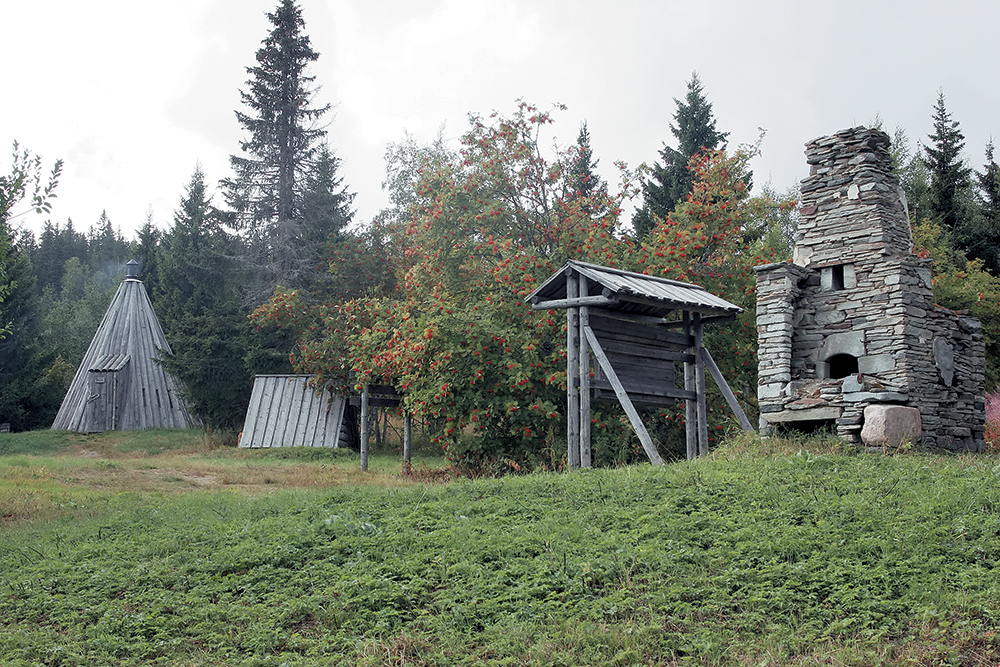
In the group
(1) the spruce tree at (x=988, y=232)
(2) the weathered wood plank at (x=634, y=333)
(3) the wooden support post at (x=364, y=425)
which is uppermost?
(1) the spruce tree at (x=988, y=232)

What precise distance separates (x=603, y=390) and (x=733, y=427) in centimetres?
346

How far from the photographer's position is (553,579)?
621 cm

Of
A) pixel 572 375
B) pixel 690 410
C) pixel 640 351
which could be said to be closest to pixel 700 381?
pixel 690 410

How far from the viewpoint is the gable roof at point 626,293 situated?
11680mm

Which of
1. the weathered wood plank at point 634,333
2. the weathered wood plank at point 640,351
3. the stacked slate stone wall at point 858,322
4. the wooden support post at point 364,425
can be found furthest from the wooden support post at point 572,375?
the wooden support post at point 364,425

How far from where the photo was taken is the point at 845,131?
508 inches

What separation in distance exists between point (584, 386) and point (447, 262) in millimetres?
6342

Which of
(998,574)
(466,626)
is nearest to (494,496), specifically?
(466,626)

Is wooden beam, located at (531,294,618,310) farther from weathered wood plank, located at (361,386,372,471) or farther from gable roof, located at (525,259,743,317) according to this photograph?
weathered wood plank, located at (361,386,372,471)

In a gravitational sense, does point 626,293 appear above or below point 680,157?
below

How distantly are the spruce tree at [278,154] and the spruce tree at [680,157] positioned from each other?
1122 cm

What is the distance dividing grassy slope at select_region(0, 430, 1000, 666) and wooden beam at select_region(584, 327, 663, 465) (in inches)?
87.5

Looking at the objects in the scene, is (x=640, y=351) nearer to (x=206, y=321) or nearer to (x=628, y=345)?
(x=628, y=345)

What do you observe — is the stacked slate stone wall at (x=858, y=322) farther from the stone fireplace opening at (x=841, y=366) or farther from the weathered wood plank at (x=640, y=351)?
the weathered wood plank at (x=640, y=351)
